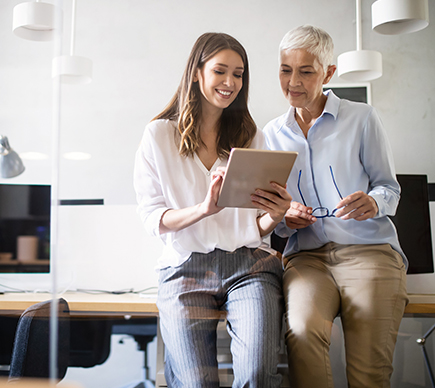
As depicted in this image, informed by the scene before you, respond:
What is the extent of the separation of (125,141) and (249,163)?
355mm

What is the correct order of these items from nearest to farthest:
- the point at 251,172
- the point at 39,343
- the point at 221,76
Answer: the point at 251,172 < the point at 221,76 < the point at 39,343

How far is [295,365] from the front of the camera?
0.92m

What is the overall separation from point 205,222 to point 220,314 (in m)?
0.22

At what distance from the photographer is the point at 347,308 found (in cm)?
97

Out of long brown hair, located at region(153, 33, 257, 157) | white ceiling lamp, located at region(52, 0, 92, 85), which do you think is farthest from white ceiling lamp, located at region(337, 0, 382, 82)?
white ceiling lamp, located at region(52, 0, 92, 85)

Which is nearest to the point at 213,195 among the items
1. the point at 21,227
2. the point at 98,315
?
the point at 98,315

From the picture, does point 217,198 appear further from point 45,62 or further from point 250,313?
point 45,62

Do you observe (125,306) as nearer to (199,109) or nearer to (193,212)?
(193,212)

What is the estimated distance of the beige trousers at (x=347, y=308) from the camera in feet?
3.00

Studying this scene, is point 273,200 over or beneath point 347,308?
over

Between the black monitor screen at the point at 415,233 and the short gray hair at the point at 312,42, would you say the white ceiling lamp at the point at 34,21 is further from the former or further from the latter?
the black monitor screen at the point at 415,233

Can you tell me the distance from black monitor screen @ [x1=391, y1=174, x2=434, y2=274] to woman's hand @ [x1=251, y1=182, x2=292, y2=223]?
290 millimetres

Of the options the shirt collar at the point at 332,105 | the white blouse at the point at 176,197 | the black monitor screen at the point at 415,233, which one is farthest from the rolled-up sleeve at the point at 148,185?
the black monitor screen at the point at 415,233

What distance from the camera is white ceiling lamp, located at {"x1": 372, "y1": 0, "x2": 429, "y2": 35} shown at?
37.8 inches
